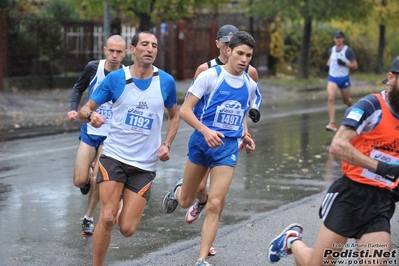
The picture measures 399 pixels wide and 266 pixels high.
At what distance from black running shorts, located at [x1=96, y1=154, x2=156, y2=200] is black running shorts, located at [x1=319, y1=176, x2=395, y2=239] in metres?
1.75

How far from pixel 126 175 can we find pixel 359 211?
2.06 meters

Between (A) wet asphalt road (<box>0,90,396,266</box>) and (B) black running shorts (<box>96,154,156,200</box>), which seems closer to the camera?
(B) black running shorts (<box>96,154,156,200</box>)

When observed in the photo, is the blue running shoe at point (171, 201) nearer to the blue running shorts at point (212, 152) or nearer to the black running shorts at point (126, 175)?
the blue running shorts at point (212, 152)

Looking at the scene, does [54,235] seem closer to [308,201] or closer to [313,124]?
[308,201]

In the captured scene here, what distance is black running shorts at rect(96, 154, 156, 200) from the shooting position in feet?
21.7

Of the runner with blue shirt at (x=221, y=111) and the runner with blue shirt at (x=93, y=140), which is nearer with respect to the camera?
the runner with blue shirt at (x=221, y=111)

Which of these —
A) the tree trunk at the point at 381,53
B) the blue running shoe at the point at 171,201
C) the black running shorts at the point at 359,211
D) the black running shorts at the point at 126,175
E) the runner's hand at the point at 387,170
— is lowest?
the tree trunk at the point at 381,53

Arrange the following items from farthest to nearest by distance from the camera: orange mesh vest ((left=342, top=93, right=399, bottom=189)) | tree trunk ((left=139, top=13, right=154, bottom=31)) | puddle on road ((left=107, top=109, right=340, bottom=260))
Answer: tree trunk ((left=139, top=13, right=154, bottom=31)) < puddle on road ((left=107, top=109, right=340, bottom=260)) < orange mesh vest ((left=342, top=93, right=399, bottom=189))

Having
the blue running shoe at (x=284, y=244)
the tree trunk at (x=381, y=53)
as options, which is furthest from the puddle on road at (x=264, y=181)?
the tree trunk at (x=381, y=53)

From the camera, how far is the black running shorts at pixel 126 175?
662cm

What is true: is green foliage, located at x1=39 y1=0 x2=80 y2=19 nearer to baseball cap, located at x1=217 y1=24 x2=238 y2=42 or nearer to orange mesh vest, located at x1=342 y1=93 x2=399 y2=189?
baseball cap, located at x1=217 y1=24 x2=238 y2=42

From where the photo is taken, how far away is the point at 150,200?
Answer: 9.98m

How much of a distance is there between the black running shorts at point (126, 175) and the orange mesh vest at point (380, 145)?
1.92m

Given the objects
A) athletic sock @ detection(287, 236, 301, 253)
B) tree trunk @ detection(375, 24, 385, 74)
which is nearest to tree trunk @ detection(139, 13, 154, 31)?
athletic sock @ detection(287, 236, 301, 253)
